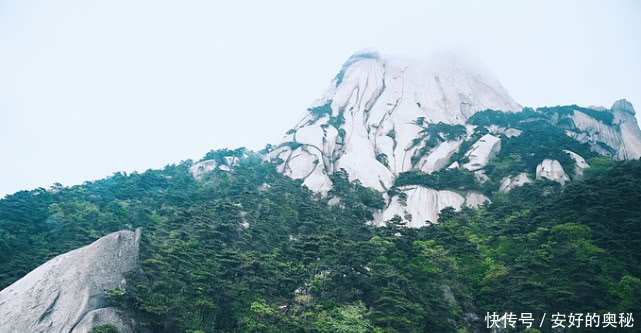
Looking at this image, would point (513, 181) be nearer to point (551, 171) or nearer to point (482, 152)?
point (551, 171)

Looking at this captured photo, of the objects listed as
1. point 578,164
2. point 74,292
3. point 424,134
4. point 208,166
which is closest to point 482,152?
point 424,134

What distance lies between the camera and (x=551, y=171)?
4150 centimetres

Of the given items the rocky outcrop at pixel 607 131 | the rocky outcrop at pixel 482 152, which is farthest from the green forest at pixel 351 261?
the rocky outcrop at pixel 607 131

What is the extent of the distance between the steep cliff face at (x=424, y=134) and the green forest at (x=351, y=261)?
7.65 meters

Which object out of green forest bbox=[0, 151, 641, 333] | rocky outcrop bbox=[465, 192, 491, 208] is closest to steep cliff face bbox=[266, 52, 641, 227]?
rocky outcrop bbox=[465, 192, 491, 208]

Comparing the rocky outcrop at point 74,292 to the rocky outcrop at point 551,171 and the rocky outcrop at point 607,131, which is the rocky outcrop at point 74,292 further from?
the rocky outcrop at point 607,131

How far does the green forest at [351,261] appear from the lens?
59.5 ft

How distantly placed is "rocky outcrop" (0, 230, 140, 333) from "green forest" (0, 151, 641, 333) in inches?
38.6

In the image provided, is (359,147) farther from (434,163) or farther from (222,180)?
(222,180)

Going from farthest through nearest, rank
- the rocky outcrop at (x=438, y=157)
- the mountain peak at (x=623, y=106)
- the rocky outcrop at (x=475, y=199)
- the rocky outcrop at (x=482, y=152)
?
1. the mountain peak at (x=623, y=106)
2. the rocky outcrop at (x=438, y=157)
3. the rocky outcrop at (x=482, y=152)
4. the rocky outcrop at (x=475, y=199)

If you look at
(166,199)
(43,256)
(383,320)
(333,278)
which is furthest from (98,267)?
(166,199)

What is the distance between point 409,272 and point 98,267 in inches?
659

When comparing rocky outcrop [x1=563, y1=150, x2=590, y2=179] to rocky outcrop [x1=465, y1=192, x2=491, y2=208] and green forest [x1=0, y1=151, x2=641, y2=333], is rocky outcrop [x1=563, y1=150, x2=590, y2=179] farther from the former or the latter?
rocky outcrop [x1=465, y1=192, x2=491, y2=208]

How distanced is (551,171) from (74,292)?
141 ft
